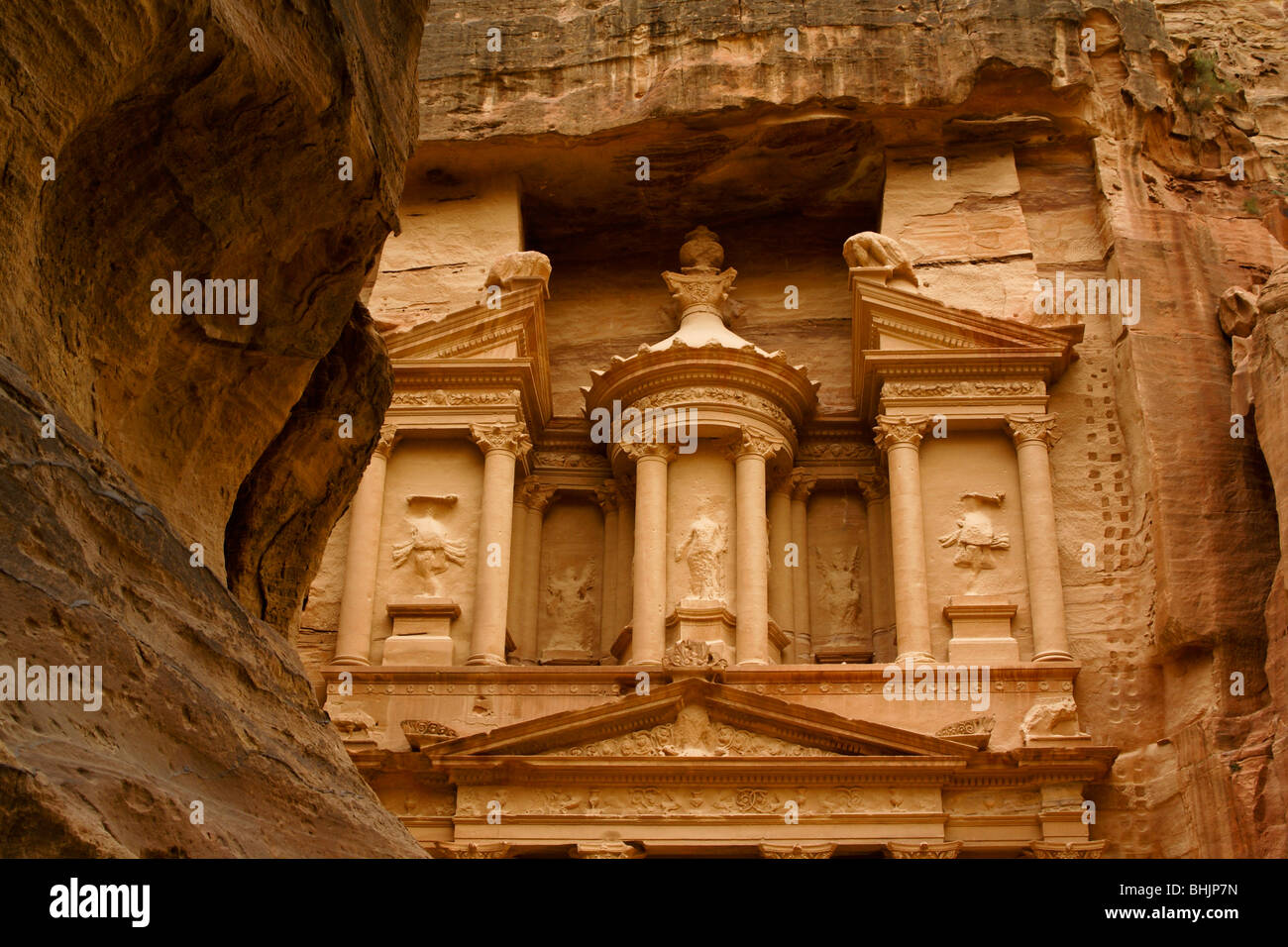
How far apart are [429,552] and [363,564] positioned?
87cm

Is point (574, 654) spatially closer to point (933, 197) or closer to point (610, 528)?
point (610, 528)

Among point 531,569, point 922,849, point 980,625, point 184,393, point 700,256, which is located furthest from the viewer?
point 700,256

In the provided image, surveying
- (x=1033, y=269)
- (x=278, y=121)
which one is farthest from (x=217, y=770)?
(x=1033, y=269)

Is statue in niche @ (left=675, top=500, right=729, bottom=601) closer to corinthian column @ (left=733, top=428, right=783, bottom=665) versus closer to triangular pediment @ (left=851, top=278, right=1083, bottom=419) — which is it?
corinthian column @ (left=733, top=428, right=783, bottom=665)

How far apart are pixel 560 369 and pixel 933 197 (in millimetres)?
6093

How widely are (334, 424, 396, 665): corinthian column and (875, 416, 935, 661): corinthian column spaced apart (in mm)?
6412

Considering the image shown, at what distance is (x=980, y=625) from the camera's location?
18.2 metres

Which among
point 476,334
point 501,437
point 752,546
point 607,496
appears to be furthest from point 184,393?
point 607,496

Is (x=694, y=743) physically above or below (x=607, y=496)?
below

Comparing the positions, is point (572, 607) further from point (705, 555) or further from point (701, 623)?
point (701, 623)

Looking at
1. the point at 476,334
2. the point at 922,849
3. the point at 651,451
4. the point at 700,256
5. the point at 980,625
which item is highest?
the point at 700,256

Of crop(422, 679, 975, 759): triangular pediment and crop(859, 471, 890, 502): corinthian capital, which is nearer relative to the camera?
crop(422, 679, 975, 759): triangular pediment

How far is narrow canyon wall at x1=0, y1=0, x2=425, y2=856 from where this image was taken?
12.7 ft

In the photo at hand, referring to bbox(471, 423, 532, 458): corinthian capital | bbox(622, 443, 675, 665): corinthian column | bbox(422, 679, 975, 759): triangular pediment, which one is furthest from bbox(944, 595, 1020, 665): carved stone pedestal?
bbox(471, 423, 532, 458): corinthian capital
